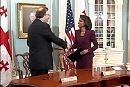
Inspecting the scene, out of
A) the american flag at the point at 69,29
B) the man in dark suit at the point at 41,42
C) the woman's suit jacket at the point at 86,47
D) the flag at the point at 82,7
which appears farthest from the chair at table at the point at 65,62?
the man in dark suit at the point at 41,42

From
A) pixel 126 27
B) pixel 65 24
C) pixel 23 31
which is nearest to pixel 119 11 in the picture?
pixel 126 27

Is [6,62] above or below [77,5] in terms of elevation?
below

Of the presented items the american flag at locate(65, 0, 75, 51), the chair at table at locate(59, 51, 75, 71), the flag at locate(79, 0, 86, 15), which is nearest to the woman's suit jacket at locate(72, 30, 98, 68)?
the chair at table at locate(59, 51, 75, 71)

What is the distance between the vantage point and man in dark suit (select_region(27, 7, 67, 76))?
326 cm

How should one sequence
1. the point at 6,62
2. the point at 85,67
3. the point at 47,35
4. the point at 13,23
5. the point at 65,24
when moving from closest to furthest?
the point at 47,35 → the point at 85,67 → the point at 6,62 → the point at 13,23 → the point at 65,24

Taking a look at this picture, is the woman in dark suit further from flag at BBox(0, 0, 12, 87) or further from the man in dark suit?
flag at BBox(0, 0, 12, 87)

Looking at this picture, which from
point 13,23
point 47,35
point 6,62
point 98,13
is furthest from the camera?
point 98,13

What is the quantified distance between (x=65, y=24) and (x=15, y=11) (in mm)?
1118

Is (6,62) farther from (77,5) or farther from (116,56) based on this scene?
(116,56)

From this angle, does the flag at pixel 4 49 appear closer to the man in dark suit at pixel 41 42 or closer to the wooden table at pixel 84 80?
the man in dark suit at pixel 41 42

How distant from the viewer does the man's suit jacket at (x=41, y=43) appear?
326cm

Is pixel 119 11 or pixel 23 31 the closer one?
pixel 23 31

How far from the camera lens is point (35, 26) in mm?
3275

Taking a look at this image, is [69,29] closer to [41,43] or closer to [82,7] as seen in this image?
[82,7]
